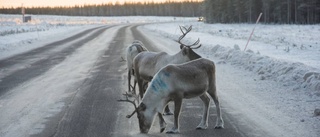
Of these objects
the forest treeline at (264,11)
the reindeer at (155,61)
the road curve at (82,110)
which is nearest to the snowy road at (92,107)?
the road curve at (82,110)

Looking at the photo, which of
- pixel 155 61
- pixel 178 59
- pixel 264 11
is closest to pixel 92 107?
pixel 155 61

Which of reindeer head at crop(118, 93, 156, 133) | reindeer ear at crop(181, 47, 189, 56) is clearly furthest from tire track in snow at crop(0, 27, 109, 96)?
reindeer head at crop(118, 93, 156, 133)

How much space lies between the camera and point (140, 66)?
8664 millimetres

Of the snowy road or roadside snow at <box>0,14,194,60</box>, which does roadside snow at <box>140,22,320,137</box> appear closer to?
the snowy road

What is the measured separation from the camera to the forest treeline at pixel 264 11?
212 feet

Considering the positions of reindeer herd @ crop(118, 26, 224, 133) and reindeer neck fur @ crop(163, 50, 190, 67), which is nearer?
reindeer herd @ crop(118, 26, 224, 133)

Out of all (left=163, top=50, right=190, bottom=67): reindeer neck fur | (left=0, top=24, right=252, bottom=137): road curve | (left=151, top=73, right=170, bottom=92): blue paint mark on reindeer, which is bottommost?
(left=0, top=24, right=252, bottom=137): road curve

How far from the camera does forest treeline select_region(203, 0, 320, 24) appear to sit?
64562mm

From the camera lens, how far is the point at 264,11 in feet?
243

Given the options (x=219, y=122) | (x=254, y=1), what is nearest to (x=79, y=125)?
(x=219, y=122)

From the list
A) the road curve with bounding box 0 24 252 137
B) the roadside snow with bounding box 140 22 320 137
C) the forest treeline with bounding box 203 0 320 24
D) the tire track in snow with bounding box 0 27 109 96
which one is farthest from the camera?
the forest treeline with bounding box 203 0 320 24

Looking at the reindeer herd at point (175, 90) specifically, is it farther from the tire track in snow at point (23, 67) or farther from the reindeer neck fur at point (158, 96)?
the tire track in snow at point (23, 67)

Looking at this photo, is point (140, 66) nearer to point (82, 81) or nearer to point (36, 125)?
point (36, 125)

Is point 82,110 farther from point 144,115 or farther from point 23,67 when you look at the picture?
point 23,67
